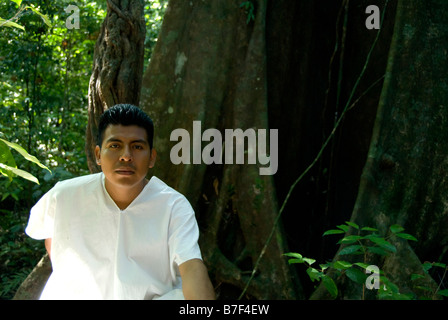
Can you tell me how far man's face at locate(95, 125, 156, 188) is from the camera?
2.61 meters

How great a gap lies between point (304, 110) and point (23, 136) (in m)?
3.58

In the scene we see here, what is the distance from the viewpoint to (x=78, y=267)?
2607 millimetres

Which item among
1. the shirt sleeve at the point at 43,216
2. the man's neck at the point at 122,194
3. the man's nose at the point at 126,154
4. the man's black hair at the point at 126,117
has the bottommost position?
the shirt sleeve at the point at 43,216

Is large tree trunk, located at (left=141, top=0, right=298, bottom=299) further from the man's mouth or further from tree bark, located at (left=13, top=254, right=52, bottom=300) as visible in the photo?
the man's mouth

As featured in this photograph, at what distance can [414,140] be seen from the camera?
4.30 m

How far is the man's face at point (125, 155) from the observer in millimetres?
2607

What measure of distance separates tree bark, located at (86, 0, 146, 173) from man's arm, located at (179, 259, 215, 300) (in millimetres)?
2288

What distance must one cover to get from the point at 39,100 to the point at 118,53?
2.94 metres

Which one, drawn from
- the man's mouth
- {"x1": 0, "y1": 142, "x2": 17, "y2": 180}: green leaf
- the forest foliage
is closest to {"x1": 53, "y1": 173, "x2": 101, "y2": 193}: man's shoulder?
the man's mouth

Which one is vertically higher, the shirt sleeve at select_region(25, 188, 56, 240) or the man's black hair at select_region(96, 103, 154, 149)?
the man's black hair at select_region(96, 103, 154, 149)

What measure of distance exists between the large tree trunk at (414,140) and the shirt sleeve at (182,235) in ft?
6.01

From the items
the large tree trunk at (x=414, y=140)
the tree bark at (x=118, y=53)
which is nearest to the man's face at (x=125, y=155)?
the tree bark at (x=118, y=53)

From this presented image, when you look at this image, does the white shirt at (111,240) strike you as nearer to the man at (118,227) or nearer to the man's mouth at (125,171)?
the man at (118,227)
